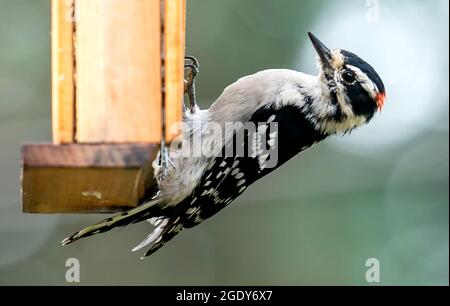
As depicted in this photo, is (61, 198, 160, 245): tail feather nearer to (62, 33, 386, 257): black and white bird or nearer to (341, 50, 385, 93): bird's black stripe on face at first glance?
(62, 33, 386, 257): black and white bird

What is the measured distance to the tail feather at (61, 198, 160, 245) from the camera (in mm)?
3199

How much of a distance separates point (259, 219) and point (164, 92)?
3.78m

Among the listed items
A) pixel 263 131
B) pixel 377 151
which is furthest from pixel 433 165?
pixel 263 131

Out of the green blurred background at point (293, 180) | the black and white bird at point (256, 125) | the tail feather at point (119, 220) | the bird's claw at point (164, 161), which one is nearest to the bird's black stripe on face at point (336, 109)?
the black and white bird at point (256, 125)

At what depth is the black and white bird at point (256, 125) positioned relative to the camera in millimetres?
3607

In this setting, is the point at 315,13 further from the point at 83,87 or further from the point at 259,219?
the point at 83,87

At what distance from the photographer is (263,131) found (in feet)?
12.3

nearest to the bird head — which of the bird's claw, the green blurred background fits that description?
the bird's claw

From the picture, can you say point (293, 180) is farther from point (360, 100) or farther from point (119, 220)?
point (119, 220)

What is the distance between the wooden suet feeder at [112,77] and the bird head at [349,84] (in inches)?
41.1

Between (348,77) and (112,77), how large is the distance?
128 cm

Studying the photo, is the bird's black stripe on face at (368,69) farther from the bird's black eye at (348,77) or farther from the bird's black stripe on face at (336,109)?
the bird's black stripe on face at (336,109)

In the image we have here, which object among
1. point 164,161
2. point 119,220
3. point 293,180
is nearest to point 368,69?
point 164,161
